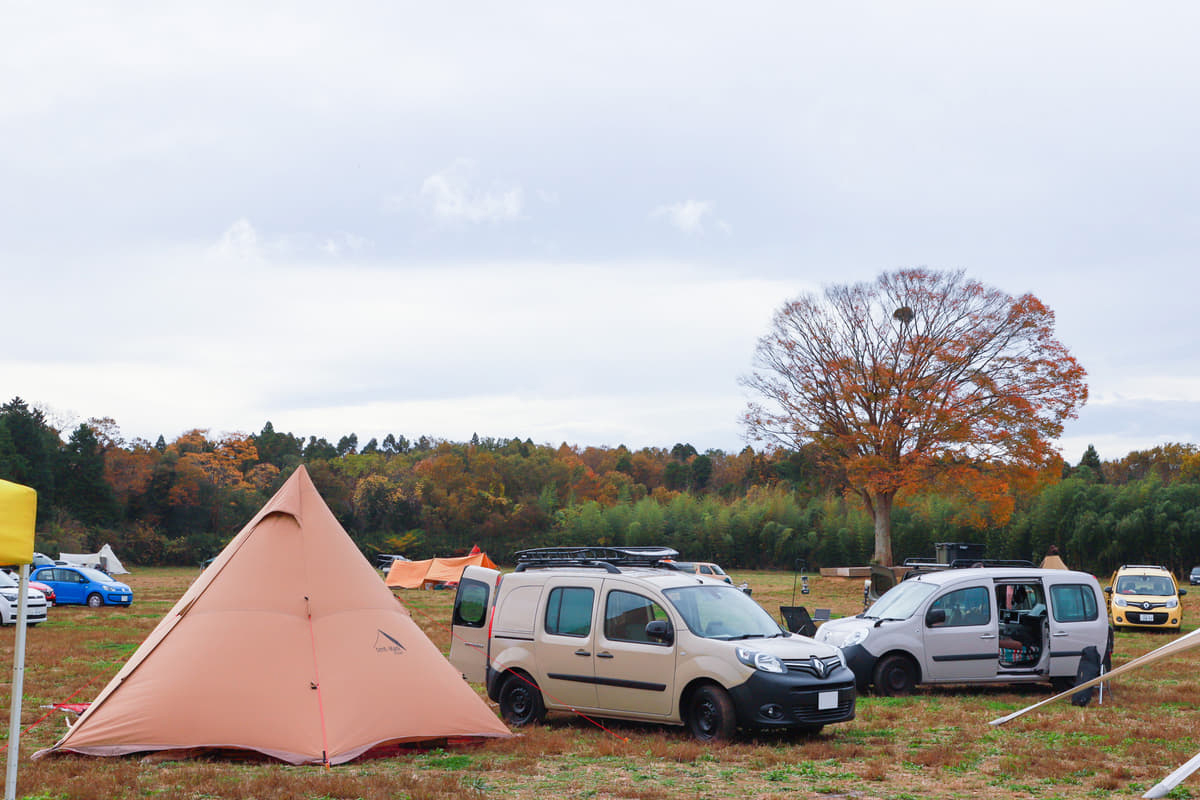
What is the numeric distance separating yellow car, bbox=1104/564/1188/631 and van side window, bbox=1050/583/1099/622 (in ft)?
32.5

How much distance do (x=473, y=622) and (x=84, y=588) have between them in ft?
70.6

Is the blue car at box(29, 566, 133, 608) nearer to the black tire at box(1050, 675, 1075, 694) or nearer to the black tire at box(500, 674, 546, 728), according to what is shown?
the black tire at box(500, 674, 546, 728)

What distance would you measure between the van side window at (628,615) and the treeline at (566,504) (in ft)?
100

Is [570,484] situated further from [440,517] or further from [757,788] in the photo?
[757,788]

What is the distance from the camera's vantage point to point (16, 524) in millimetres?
6039

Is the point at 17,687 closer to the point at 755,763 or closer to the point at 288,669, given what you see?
the point at 288,669

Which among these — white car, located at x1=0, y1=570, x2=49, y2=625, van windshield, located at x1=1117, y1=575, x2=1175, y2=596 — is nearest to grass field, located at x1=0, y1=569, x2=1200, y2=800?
van windshield, located at x1=1117, y1=575, x2=1175, y2=596

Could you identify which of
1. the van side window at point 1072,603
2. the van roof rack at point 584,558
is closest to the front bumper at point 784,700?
the van roof rack at point 584,558

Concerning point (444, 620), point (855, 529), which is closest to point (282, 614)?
point (444, 620)

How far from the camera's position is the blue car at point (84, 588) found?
29000 mm

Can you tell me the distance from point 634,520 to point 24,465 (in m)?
36.2

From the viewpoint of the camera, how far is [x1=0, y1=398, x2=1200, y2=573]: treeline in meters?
42.7

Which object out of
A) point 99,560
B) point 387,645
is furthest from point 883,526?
point 99,560

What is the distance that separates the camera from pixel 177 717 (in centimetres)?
877
